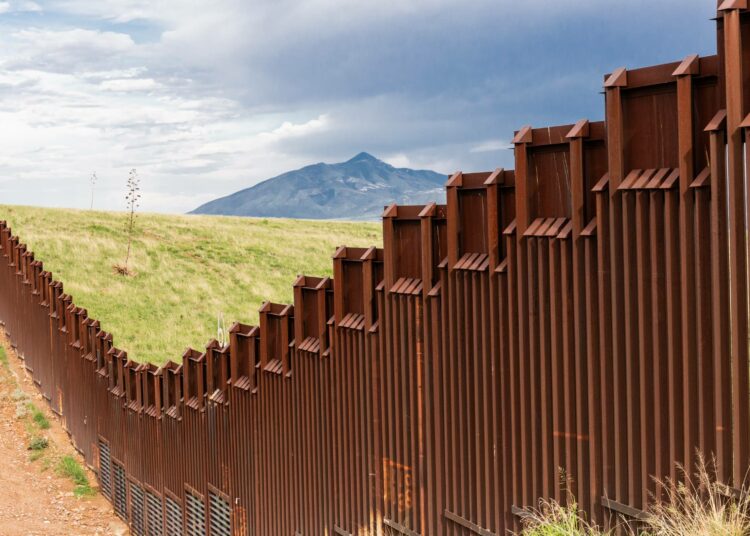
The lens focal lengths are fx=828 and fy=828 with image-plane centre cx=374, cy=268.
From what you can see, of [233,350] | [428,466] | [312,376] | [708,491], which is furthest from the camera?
[233,350]

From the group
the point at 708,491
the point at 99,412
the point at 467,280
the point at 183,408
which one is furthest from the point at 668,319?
the point at 99,412

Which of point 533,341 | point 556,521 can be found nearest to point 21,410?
point 533,341

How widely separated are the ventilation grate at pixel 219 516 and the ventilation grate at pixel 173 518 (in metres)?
1.57

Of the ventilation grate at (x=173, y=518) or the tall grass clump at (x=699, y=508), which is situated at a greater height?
the tall grass clump at (x=699, y=508)

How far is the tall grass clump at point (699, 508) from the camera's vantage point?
214 inches

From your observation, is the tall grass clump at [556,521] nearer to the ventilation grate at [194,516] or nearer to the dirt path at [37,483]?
the ventilation grate at [194,516]

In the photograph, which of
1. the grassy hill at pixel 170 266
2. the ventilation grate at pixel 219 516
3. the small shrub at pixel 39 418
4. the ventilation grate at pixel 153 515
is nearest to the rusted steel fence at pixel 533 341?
the ventilation grate at pixel 219 516

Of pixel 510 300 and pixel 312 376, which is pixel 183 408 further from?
pixel 510 300

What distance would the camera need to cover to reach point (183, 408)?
48.5 ft

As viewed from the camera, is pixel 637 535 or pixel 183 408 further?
pixel 183 408

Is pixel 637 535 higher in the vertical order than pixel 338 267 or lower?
lower

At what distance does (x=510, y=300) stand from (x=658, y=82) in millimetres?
2246

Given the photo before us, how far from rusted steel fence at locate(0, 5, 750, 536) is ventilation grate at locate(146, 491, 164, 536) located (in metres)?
4.29

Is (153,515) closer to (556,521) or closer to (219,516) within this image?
(219,516)
